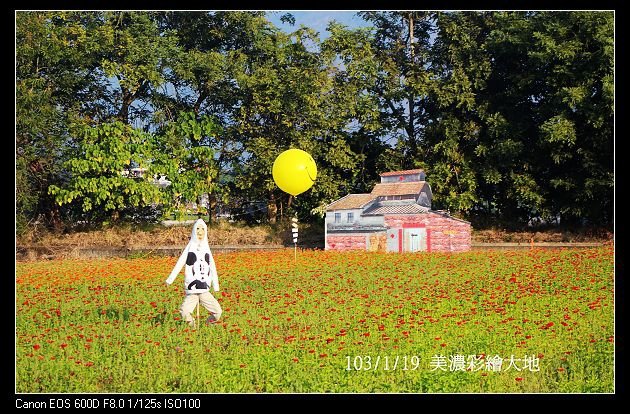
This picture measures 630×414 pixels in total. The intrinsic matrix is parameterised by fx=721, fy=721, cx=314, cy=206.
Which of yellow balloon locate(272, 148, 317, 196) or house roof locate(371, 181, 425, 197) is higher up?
yellow balloon locate(272, 148, 317, 196)

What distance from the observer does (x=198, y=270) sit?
1213 centimetres

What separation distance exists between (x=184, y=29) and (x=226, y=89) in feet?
12.2

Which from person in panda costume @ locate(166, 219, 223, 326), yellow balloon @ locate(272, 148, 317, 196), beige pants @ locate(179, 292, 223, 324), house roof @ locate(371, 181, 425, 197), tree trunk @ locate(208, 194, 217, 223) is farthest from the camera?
tree trunk @ locate(208, 194, 217, 223)

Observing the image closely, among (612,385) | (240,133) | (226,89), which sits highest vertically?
(226,89)

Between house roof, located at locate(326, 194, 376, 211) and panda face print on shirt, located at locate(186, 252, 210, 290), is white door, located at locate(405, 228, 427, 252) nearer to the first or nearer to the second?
house roof, located at locate(326, 194, 376, 211)

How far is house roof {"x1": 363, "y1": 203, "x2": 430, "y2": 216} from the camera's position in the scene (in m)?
26.0

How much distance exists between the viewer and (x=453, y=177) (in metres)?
33.1

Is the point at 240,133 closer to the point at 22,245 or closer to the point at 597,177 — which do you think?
the point at 22,245

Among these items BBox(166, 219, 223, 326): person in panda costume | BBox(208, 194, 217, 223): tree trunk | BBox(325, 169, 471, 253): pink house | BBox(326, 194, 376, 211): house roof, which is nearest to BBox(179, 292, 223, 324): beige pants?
BBox(166, 219, 223, 326): person in panda costume

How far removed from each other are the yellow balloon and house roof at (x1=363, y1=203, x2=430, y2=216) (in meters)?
3.32

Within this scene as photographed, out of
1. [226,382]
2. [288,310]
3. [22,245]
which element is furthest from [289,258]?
[226,382]

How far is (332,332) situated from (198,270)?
2498mm

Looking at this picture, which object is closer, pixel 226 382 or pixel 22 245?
pixel 226 382

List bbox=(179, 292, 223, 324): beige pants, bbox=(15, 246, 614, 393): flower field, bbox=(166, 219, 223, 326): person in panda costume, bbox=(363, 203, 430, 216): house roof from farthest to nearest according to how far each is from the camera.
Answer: bbox=(363, 203, 430, 216): house roof, bbox=(179, 292, 223, 324): beige pants, bbox=(166, 219, 223, 326): person in panda costume, bbox=(15, 246, 614, 393): flower field
